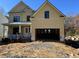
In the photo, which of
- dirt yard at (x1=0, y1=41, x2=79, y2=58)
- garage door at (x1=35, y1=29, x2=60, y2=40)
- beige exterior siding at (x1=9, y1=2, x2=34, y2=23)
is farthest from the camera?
beige exterior siding at (x1=9, y1=2, x2=34, y2=23)

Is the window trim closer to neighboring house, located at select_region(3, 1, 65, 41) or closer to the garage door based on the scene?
neighboring house, located at select_region(3, 1, 65, 41)

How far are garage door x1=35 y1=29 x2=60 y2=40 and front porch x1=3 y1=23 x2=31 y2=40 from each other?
1718 millimetres

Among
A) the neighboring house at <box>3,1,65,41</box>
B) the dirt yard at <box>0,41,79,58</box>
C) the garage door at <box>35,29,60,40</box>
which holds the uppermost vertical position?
the neighboring house at <box>3,1,65,41</box>

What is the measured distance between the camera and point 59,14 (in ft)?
97.3

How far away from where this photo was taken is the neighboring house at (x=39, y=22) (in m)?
29.8

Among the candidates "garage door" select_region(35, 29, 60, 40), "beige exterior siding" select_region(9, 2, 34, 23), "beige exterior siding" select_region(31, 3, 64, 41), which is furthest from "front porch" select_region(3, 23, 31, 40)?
"beige exterior siding" select_region(31, 3, 64, 41)

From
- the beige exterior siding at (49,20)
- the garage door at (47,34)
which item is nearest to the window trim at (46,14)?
the beige exterior siding at (49,20)

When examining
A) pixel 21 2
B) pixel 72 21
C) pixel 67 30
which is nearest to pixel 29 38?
pixel 21 2

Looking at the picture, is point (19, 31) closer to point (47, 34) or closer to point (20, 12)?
point (20, 12)

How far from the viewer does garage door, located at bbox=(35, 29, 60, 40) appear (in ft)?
104

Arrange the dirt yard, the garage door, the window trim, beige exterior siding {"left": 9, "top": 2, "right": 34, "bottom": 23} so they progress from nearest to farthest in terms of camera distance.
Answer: the dirt yard < the window trim < the garage door < beige exterior siding {"left": 9, "top": 2, "right": 34, "bottom": 23}

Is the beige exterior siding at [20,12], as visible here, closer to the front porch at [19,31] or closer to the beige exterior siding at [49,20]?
the front porch at [19,31]

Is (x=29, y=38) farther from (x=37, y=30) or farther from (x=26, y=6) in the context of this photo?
(x=26, y=6)

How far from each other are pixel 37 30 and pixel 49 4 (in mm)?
4910
